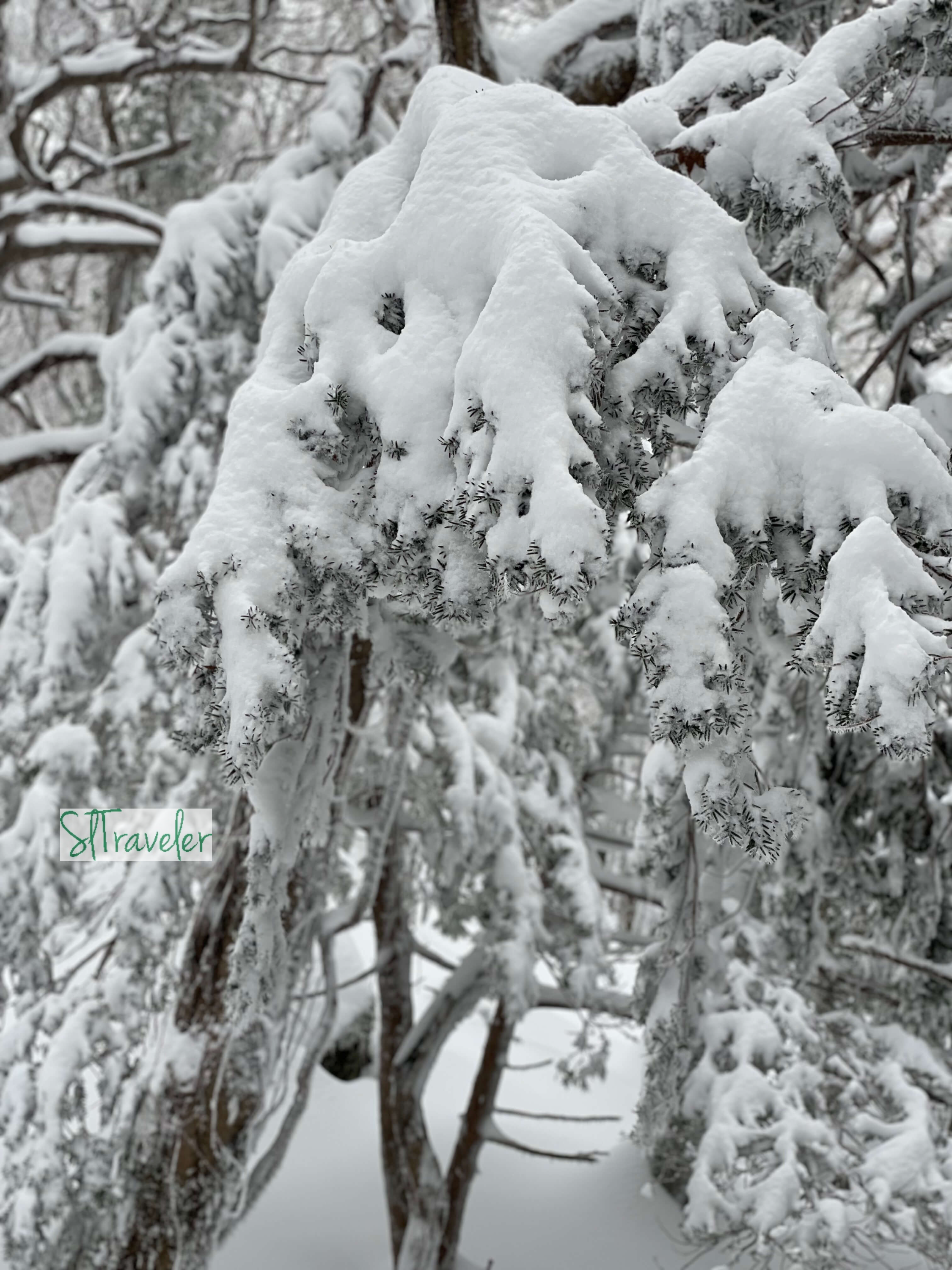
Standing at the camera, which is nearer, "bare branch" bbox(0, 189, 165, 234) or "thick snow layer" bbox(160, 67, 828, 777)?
"thick snow layer" bbox(160, 67, 828, 777)

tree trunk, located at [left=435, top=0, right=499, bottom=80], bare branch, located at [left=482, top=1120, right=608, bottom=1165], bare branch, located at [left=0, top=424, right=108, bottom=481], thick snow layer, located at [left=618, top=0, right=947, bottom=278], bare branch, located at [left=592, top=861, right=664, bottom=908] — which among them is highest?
tree trunk, located at [left=435, top=0, right=499, bottom=80]

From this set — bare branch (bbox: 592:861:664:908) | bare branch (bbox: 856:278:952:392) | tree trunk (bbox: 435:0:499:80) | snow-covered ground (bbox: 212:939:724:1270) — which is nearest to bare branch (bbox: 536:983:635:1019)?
snow-covered ground (bbox: 212:939:724:1270)

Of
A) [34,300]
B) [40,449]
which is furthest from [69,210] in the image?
[40,449]

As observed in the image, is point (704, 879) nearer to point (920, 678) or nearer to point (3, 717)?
point (920, 678)

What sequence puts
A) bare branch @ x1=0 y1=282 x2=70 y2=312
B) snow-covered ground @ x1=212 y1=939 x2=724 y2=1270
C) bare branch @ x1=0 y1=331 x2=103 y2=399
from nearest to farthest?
snow-covered ground @ x1=212 y1=939 x2=724 y2=1270, bare branch @ x1=0 y1=331 x2=103 y2=399, bare branch @ x1=0 y1=282 x2=70 y2=312

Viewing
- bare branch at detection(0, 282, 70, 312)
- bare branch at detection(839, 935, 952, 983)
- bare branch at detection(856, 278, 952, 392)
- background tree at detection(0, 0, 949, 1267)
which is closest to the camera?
background tree at detection(0, 0, 949, 1267)

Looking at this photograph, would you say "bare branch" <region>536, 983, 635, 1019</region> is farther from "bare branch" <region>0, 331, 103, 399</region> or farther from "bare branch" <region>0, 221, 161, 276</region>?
"bare branch" <region>0, 221, 161, 276</region>

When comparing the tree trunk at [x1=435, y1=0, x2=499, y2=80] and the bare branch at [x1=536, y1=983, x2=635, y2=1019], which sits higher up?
the tree trunk at [x1=435, y1=0, x2=499, y2=80]

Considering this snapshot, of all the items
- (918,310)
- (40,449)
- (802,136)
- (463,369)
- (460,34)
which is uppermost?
(460,34)

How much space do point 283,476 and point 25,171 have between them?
16.7 feet

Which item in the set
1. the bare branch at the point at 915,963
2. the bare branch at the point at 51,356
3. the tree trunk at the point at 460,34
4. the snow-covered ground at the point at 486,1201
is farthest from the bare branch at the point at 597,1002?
the bare branch at the point at 51,356

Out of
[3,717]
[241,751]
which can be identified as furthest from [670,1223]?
[241,751]

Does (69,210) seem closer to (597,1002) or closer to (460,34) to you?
(460,34)

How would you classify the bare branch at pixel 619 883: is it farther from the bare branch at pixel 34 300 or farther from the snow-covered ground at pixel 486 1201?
the bare branch at pixel 34 300
